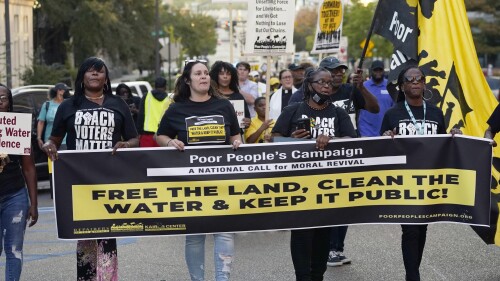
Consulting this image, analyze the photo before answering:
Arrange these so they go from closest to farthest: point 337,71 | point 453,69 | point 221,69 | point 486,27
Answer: point 453,69 → point 337,71 → point 221,69 → point 486,27

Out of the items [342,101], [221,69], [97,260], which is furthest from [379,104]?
[97,260]

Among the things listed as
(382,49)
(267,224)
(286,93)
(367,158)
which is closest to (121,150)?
(267,224)

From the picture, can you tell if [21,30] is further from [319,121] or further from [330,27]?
[319,121]

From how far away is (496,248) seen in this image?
375 inches

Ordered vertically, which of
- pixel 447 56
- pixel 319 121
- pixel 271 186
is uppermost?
pixel 447 56

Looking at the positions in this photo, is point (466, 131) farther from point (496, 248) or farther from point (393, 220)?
point (496, 248)

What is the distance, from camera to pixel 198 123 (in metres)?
6.71

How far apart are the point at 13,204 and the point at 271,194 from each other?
6.17 ft

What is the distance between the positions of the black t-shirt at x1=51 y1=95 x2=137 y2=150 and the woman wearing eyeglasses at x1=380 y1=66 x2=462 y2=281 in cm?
204

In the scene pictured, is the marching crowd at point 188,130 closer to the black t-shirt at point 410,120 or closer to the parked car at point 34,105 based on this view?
the black t-shirt at point 410,120

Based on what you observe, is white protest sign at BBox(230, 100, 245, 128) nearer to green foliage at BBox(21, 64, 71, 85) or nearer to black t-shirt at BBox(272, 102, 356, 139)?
black t-shirt at BBox(272, 102, 356, 139)

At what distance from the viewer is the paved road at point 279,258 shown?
835cm

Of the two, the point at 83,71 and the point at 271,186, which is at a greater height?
the point at 83,71

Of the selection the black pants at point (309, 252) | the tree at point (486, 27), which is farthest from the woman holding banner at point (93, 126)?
the tree at point (486, 27)
